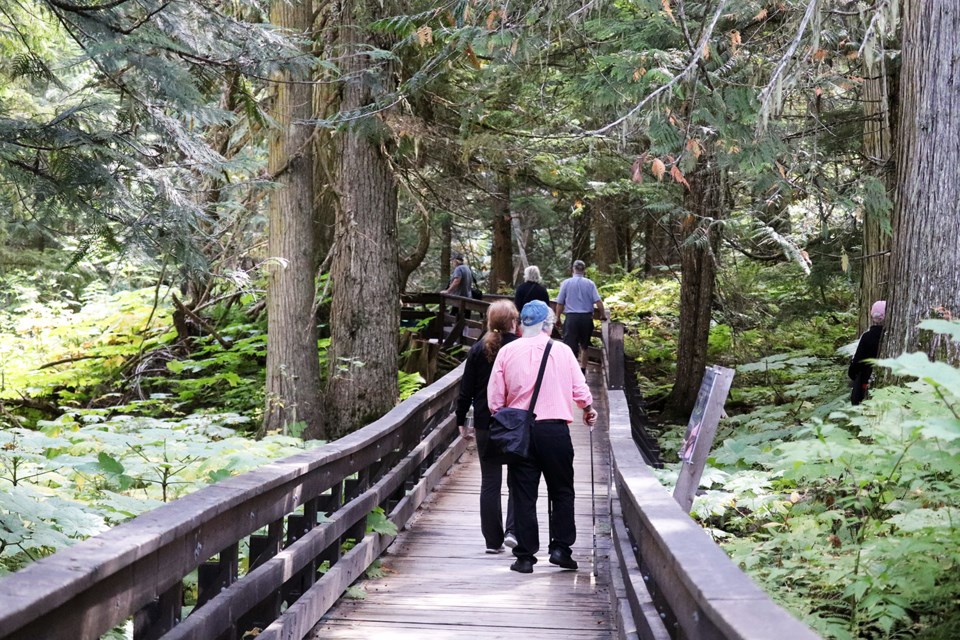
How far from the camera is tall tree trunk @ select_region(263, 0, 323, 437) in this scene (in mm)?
13234

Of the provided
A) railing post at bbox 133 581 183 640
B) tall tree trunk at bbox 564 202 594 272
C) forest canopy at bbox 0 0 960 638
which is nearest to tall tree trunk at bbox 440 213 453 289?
tall tree trunk at bbox 564 202 594 272

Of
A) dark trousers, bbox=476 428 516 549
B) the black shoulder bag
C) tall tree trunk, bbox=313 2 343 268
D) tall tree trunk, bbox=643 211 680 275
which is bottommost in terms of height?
dark trousers, bbox=476 428 516 549

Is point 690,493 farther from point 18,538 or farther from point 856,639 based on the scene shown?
point 18,538

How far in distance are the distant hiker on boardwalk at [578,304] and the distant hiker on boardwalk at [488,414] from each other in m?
6.84

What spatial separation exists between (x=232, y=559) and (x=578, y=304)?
37.4 ft

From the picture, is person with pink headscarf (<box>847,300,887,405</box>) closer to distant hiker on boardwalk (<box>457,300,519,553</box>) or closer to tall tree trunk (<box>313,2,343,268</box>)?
distant hiker on boardwalk (<box>457,300,519,553</box>)

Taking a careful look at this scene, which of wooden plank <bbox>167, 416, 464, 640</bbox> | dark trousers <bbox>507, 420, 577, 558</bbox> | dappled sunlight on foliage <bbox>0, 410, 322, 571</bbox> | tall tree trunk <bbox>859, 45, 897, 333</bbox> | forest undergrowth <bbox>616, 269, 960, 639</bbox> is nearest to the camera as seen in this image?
wooden plank <bbox>167, 416, 464, 640</bbox>

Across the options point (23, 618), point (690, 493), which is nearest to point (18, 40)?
point (690, 493)

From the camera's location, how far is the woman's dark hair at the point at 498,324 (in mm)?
7805

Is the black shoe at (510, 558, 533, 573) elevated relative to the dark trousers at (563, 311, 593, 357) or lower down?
lower down

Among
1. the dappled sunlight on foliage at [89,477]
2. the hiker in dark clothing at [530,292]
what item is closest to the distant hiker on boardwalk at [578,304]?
the hiker in dark clothing at [530,292]

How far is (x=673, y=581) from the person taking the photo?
354 centimetres

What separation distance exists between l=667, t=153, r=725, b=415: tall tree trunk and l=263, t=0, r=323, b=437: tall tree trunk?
215 inches

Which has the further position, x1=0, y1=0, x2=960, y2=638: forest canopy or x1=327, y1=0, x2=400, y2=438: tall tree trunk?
x1=327, y1=0, x2=400, y2=438: tall tree trunk
